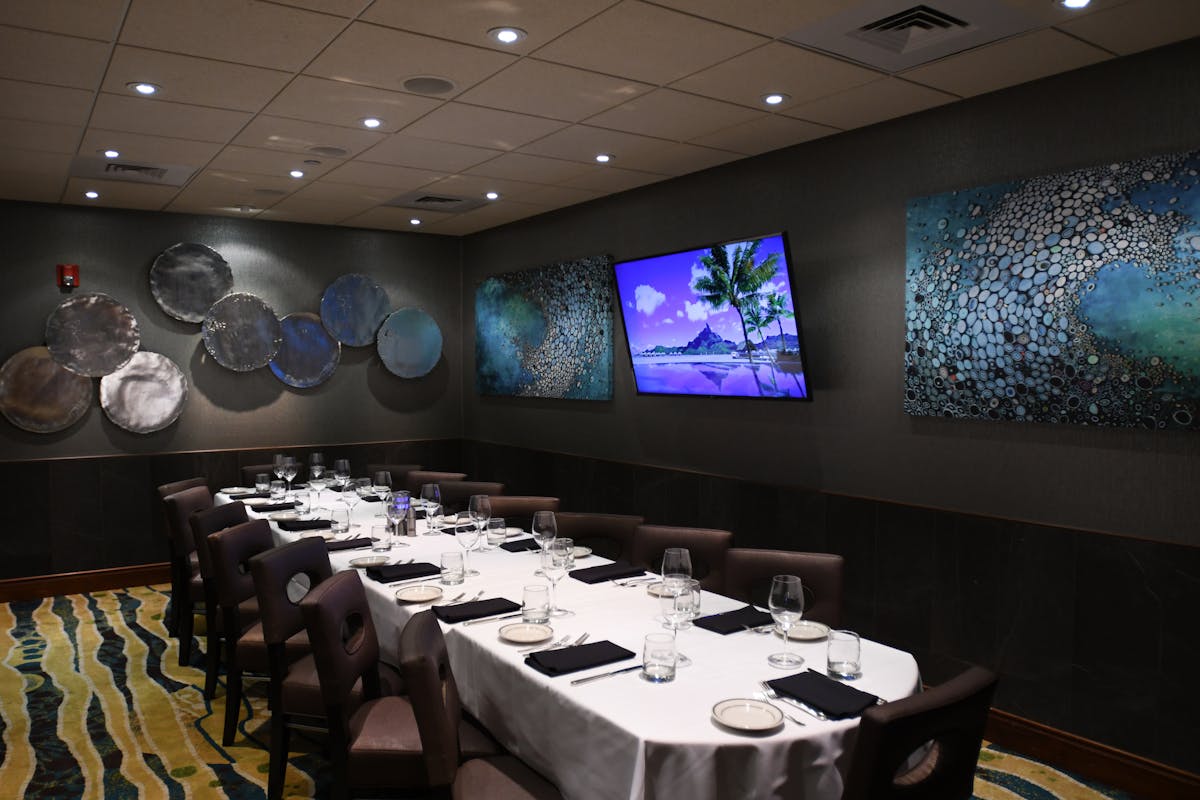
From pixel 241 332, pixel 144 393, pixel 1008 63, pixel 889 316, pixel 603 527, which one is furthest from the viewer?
pixel 241 332

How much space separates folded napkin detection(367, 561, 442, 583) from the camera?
3.24 m

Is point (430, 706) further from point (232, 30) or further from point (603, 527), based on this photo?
point (232, 30)

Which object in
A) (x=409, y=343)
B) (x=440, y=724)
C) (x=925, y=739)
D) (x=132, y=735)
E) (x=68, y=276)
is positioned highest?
(x=68, y=276)

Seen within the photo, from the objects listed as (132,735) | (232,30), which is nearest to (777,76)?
(232,30)

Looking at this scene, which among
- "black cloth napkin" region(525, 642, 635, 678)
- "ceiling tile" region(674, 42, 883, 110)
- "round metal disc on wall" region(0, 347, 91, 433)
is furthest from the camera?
"round metal disc on wall" region(0, 347, 91, 433)

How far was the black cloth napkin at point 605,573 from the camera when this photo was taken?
326 cm

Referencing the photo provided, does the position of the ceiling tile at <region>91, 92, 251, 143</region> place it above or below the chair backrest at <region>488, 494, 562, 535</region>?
above

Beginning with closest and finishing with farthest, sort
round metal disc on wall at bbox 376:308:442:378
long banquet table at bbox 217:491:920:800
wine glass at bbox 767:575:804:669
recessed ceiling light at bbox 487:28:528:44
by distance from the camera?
long banquet table at bbox 217:491:920:800 → wine glass at bbox 767:575:804:669 → recessed ceiling light at bbox 487:28:528:44 → round metal disc on wall at bbox 376:308:442:378

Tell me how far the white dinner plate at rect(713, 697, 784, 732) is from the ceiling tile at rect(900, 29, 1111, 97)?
2535 mm

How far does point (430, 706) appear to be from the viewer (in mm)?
2154

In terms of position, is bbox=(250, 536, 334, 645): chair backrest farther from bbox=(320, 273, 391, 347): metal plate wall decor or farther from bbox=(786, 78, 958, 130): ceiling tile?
bbox=(320, 273, 391, 347): metal plate wall decor

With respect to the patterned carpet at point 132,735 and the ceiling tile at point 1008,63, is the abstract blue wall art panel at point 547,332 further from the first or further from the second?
the patterned carpet at point 132,735

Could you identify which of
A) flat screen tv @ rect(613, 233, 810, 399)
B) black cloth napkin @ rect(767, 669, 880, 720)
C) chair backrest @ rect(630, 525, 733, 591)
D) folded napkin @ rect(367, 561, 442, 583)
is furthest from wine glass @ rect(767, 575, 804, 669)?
flat screen tv @ rect(613, 233, 810, 399)

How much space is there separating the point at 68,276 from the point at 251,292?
1258mm
